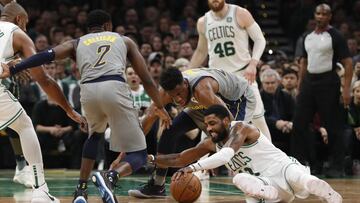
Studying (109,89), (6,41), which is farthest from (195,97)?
(6,41)

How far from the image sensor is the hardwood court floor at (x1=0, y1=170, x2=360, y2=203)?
894 centimetres

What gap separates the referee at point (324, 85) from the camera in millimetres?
12688

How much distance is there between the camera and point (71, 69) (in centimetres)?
1566

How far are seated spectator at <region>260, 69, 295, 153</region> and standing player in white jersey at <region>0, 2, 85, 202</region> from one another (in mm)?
6105

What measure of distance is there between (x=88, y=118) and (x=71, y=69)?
7.79m

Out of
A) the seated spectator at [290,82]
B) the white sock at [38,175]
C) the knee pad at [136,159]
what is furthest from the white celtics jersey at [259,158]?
the seated spectator at [290,82]

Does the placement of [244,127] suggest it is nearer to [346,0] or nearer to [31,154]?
[31,154]

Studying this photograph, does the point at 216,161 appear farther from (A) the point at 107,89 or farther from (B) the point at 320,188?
(A) the point at 107,89

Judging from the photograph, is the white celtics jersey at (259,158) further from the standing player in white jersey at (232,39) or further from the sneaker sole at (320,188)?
the standing player in white jersey at (232,39)

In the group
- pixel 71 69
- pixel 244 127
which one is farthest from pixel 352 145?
pixel 244 127

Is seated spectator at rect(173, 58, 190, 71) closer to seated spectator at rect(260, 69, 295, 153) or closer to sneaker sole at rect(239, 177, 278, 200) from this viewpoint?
seated spectator at rect(260, 69, 295, 153)

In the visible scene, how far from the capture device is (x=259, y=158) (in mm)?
8250

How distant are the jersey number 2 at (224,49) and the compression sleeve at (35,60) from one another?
371 cm

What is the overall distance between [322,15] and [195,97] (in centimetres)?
451
